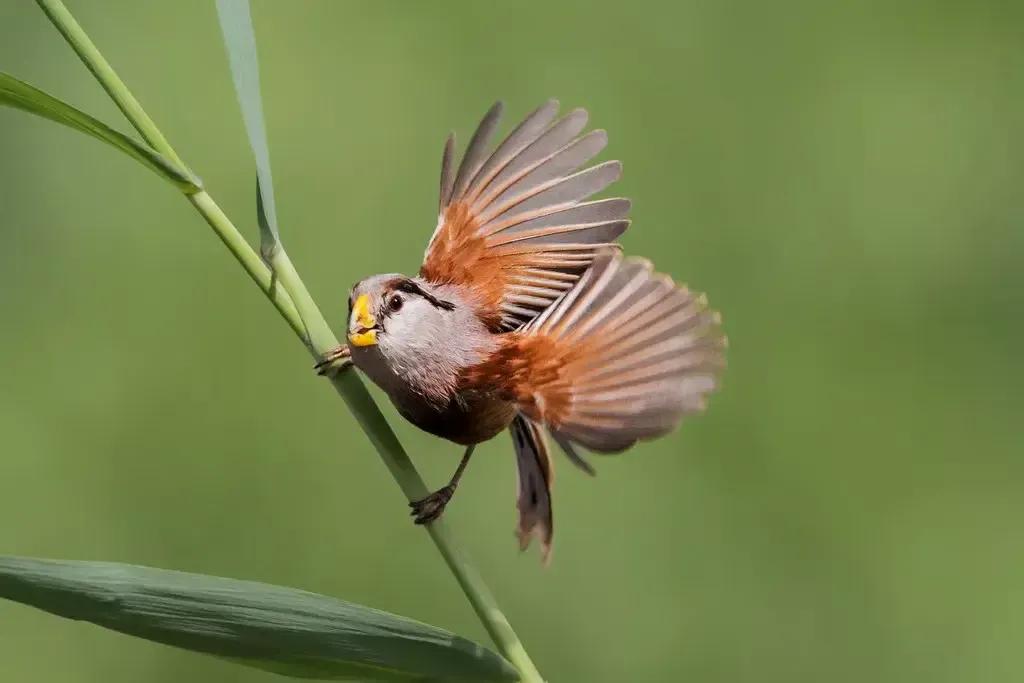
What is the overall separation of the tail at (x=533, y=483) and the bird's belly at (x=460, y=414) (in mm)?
71

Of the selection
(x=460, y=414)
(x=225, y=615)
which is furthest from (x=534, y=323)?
(x=225, y=615)

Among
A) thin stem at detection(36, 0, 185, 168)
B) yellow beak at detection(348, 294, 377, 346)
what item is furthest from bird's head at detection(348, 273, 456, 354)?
thin stem at detection(36, 0, 185, 168)

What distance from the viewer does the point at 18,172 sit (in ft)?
4.36

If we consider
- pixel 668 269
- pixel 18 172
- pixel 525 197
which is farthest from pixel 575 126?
pixel 18 172

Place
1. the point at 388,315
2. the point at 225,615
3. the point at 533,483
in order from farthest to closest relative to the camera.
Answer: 1. the point at 533,483
2. the point at 388,315
3. the point at 225,615

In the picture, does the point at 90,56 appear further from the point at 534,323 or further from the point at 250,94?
the point at 534,323

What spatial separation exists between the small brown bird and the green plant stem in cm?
2

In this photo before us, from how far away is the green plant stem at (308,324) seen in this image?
1.34ft

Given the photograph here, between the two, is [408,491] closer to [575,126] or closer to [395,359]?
[395,359]

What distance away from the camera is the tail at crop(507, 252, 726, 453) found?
0.42 m

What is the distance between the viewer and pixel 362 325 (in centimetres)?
49

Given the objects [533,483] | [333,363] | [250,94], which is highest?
[250,94]

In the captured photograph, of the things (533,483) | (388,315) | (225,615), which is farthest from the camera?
(533,483)

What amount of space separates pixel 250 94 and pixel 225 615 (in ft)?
0.63
